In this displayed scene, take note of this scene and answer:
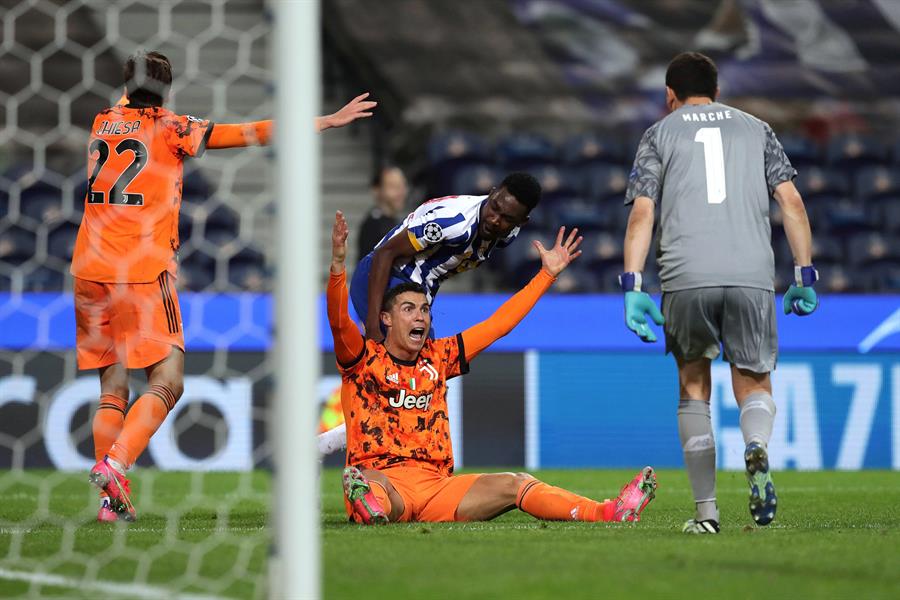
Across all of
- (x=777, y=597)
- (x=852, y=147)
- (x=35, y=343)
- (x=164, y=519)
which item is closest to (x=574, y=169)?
(x=852, y=147)

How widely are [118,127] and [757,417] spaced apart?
2713 mm

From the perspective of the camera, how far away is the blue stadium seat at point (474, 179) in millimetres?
12453

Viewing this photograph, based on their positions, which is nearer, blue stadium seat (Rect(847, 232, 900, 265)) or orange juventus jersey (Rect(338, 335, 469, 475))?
orange juventus jersey (Rect(338, 335, 469, 475))

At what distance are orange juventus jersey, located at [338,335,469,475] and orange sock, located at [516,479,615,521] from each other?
0.38 metres

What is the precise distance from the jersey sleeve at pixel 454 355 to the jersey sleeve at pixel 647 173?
1.05m

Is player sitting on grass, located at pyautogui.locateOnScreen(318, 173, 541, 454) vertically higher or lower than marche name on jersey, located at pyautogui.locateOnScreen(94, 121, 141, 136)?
lower

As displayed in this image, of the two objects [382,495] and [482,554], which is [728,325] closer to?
[482,554]

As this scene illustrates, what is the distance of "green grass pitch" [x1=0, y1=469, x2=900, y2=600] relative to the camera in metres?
3.47

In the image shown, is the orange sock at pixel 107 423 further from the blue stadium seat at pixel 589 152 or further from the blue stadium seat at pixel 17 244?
the blue stadium seat at pixel 589 152

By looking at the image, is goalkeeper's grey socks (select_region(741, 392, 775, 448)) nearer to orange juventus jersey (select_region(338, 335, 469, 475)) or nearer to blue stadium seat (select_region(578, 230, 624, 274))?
orange juventus jersey (select_region(338, 335, 469, 475))

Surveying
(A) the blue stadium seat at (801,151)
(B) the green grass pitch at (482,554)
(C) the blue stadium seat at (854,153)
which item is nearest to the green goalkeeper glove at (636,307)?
(B) the green grass pitch at (482,554)

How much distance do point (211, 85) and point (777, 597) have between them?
10.8 m

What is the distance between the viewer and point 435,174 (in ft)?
41.9

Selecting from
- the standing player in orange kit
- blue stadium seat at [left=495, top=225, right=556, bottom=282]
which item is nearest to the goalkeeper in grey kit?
the standing player in orange kit
